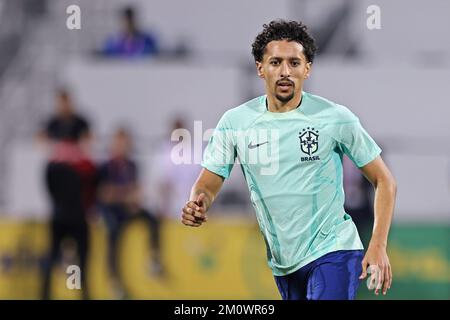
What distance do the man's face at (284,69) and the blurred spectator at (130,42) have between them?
4.78m

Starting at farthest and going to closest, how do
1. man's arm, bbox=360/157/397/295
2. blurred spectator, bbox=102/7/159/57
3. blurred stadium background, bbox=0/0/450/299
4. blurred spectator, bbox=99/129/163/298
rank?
blurred spectator, bbox=102/7/159/57 < blurred stadium background, bbox=0/0/450/299 < blurred spectator, bbox=99/129/163/298 < man's arm, bbox=360/157/397/295

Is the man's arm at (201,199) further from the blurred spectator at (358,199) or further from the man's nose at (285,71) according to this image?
the blurred spectator at (358,199)

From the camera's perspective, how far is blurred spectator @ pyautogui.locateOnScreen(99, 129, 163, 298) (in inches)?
349

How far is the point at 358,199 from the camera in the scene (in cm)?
845

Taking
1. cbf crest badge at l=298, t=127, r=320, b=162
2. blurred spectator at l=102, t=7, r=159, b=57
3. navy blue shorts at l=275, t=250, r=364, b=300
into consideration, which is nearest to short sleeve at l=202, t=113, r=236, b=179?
cbf crest badge at l=298, t=127, r=320, b=162

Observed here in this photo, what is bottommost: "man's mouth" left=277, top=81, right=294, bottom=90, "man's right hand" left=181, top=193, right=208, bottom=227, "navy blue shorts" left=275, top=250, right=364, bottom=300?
"navy blue shorts" left=275, top=250, right=364, bottom=300

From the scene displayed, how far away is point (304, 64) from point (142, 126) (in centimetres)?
483

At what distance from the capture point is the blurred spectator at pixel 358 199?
8414 millimetres

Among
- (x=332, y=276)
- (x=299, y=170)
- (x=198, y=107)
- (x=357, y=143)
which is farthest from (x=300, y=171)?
(x=198, y=107)

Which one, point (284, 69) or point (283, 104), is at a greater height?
point (284, 69)

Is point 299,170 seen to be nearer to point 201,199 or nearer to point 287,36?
point 201,199

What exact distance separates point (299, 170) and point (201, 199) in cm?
55

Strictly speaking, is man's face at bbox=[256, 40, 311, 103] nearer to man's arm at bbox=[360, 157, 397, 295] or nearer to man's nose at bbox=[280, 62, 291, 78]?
man's nose at bbox=[280, 62, 291, 78]

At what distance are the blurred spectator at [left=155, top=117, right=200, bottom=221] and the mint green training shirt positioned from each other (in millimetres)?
3647
